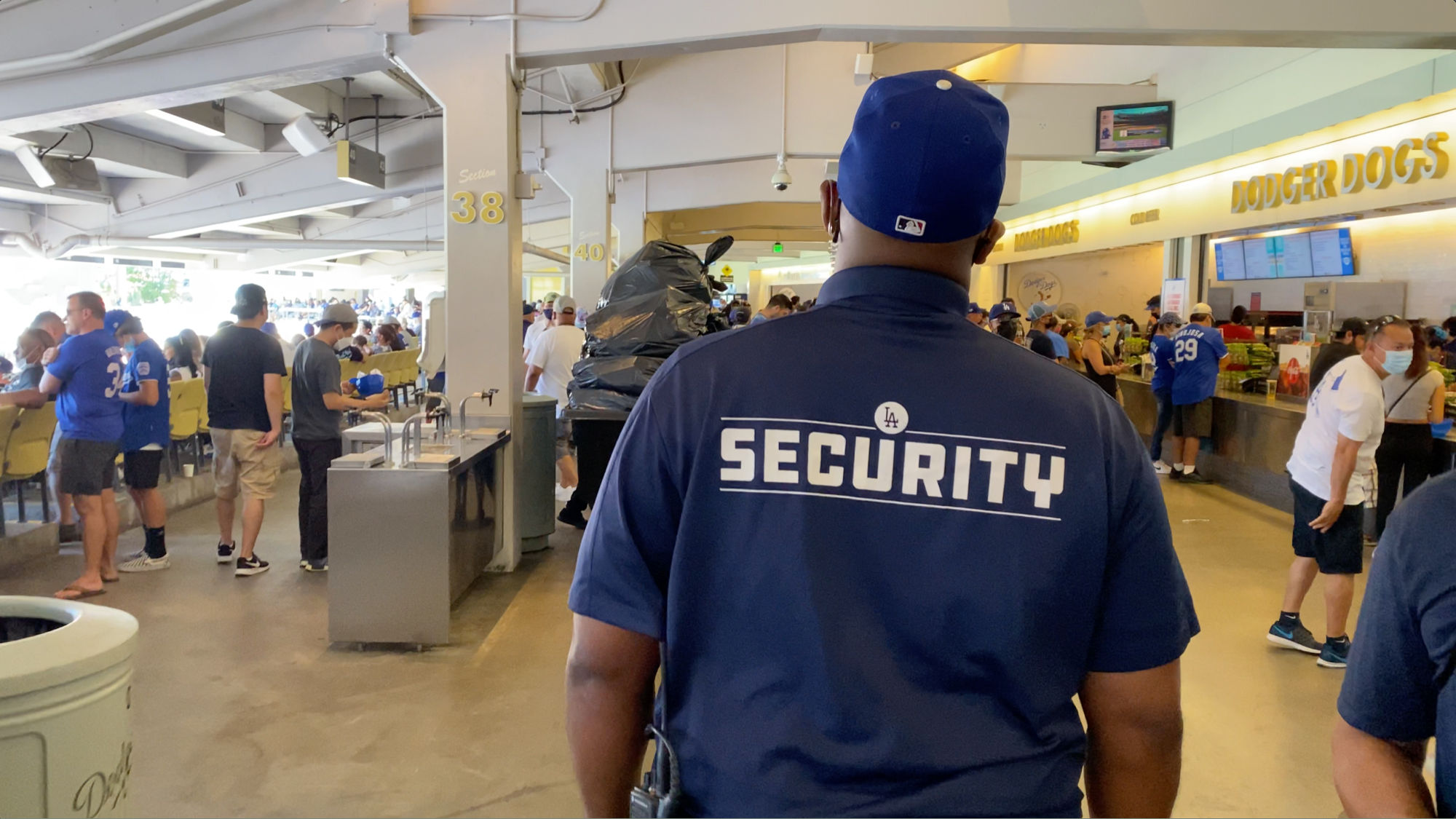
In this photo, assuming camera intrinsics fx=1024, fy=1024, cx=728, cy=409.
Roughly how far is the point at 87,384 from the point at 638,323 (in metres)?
3.24

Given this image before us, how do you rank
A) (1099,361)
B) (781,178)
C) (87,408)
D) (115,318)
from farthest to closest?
(781,178)
(1099,361)
(115,318)
(87,408)

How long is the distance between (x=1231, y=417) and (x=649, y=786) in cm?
984

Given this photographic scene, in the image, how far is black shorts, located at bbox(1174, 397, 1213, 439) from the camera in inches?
396

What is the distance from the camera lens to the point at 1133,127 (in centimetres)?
1237

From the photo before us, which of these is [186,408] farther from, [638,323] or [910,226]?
[910,226]

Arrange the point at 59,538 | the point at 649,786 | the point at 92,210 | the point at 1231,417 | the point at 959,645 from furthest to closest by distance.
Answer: the point at 92,210
the point at 1231,417
the point at 59,538
the point at 649,786
the point at 959,645

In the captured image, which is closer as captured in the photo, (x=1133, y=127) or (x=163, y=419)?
(x=163, y=419)

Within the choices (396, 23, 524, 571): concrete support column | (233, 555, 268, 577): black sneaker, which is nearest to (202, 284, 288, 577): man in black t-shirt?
(233, 555, 268, 577): black sneaker

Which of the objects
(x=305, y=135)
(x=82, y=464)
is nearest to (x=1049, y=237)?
(x=305, y=135)

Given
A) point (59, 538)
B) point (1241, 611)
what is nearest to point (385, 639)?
point (59, 538)

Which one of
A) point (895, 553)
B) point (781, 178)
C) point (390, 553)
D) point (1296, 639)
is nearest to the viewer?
point (895, 553)

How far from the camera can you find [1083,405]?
1.21 meters

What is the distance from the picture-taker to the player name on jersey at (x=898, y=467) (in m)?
1.14

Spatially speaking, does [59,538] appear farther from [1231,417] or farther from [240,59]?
[1231,417]
